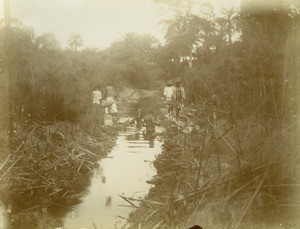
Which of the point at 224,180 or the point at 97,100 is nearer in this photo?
the point at 224,180

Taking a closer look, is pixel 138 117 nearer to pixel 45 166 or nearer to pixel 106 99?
pixel 106 99

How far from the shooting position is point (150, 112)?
3361 mm

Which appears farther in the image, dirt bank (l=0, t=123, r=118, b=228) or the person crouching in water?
the person crouching in water

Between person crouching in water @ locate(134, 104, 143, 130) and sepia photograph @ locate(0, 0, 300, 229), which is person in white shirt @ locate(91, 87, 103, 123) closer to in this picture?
sepia photograph @ locate(0, 0, 300, 229)

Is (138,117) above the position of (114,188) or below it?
above

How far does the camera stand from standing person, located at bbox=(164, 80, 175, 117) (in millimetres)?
3284

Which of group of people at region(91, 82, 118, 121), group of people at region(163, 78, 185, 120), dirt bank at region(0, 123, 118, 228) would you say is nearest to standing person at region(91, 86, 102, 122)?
group of people at region(91, 82, 118, 121)

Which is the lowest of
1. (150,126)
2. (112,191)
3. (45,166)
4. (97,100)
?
(112,191)

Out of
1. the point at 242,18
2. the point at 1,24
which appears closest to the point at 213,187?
the point at 242,18

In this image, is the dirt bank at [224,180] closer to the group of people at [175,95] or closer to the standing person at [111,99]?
the group of people at [175,95]

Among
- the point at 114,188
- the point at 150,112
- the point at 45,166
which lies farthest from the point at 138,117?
the point at 45,166

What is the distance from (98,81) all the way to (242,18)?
3.29ft

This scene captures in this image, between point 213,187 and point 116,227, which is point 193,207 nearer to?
point 213,187

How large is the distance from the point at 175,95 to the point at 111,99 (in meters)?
0.42
